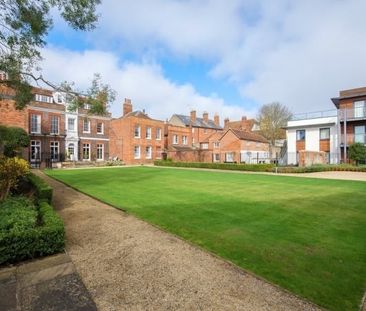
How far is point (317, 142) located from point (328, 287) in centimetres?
2955

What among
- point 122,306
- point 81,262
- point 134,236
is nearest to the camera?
point 122,306

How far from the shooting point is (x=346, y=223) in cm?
621

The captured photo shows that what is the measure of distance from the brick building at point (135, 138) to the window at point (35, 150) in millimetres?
10513

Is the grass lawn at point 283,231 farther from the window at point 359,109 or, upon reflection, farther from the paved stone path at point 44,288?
the window at point 359,109

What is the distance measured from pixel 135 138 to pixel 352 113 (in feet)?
87.3

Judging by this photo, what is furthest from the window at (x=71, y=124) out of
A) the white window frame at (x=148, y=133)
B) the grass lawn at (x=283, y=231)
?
the grass lawn at (x=283, y=231)

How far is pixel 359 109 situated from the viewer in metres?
27.0

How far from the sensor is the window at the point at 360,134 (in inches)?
1041

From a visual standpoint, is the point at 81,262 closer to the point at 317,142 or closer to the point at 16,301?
the point at 16,301

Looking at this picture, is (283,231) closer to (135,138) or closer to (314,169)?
(314,169)

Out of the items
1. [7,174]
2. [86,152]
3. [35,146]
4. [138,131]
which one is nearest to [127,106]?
[138,131]

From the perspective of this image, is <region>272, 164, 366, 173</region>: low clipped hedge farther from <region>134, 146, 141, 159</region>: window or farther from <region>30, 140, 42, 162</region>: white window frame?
<region>30, 140, 42, 162</region>: white window frame

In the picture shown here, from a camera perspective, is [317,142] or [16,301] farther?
[317,142]

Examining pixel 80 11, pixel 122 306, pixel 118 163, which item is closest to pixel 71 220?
pixel 122 306
